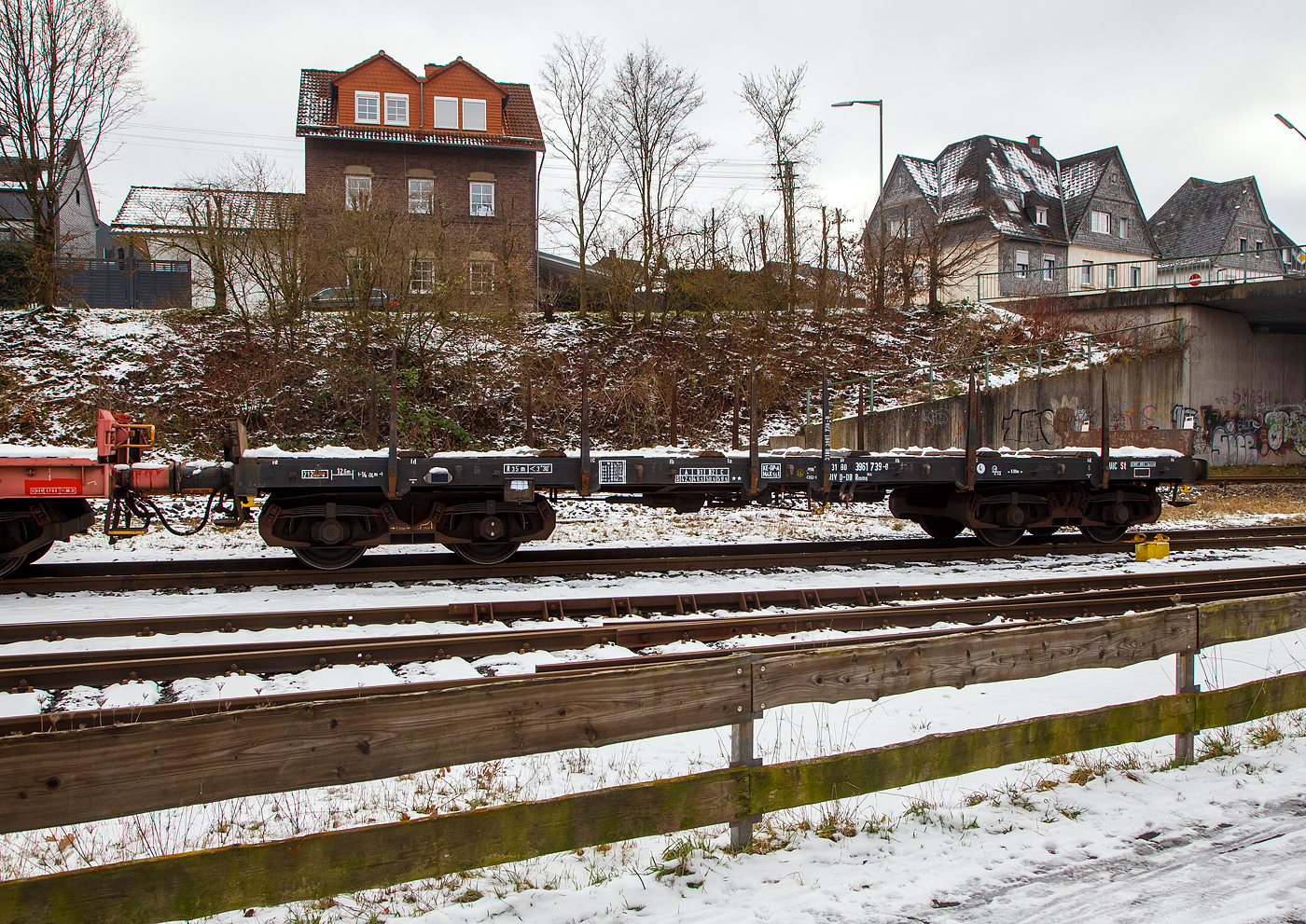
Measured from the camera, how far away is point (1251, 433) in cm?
2552

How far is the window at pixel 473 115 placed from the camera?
112 feet

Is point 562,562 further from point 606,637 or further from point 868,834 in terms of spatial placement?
point 868,834

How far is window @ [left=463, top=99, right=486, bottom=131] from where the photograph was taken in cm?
3425

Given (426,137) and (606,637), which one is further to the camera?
(426,137)

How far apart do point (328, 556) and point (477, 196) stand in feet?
89.1

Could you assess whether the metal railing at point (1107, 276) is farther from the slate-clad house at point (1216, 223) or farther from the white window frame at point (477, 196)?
the white window frame at point (477, 196)

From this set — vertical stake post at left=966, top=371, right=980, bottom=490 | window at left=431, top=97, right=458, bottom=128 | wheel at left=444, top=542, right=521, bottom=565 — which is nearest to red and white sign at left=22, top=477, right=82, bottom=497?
wheel at left=444, top=542, right=521, bottom=565

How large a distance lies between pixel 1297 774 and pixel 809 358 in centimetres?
2087

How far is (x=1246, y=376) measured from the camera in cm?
2588

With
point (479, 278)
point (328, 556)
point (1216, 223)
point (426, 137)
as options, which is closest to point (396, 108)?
point (426, 137)

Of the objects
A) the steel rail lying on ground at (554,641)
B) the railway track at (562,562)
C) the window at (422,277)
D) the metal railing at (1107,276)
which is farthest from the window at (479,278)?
the metal railing at (1107,276)

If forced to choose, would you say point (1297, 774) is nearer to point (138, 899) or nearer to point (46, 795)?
point (138, 899)

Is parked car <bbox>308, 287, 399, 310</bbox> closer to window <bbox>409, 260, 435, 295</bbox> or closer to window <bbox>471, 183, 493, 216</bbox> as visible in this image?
window <bbox>409, 260, 435, 295</bbox>

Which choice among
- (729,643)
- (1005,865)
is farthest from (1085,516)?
(1005,865)
